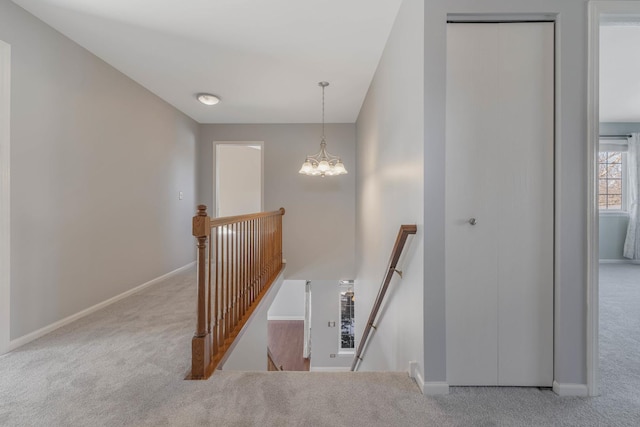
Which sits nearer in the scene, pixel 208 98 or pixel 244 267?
pixel 244 267

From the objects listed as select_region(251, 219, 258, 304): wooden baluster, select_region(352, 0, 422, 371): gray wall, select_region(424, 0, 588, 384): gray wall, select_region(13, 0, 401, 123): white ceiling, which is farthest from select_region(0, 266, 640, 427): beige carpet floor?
select_region(13, 0, 401, 123): white ceiling

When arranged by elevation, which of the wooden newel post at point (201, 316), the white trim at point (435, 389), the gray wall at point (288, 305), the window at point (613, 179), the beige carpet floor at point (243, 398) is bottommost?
the gray wall at point (288, 305)

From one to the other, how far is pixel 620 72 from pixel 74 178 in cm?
585

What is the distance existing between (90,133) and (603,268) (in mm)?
7509

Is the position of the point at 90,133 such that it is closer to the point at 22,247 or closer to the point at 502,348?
the point at 22,247

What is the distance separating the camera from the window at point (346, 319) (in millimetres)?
6004

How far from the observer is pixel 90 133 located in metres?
2.68

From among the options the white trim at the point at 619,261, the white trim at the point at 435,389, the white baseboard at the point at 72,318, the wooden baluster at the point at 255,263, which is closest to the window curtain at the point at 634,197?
the white trim at the point at 619,261

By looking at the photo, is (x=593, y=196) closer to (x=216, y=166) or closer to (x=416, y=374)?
(x=416, y=374)

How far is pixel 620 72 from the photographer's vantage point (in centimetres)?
315

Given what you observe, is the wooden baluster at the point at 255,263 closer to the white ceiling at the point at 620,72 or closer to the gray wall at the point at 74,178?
the gray wall at the point at 74,178

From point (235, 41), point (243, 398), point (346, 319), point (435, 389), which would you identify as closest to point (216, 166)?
point (235, 41)

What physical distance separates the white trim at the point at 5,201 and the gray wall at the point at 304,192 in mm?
3108

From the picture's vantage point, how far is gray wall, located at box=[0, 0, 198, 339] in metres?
2.07
